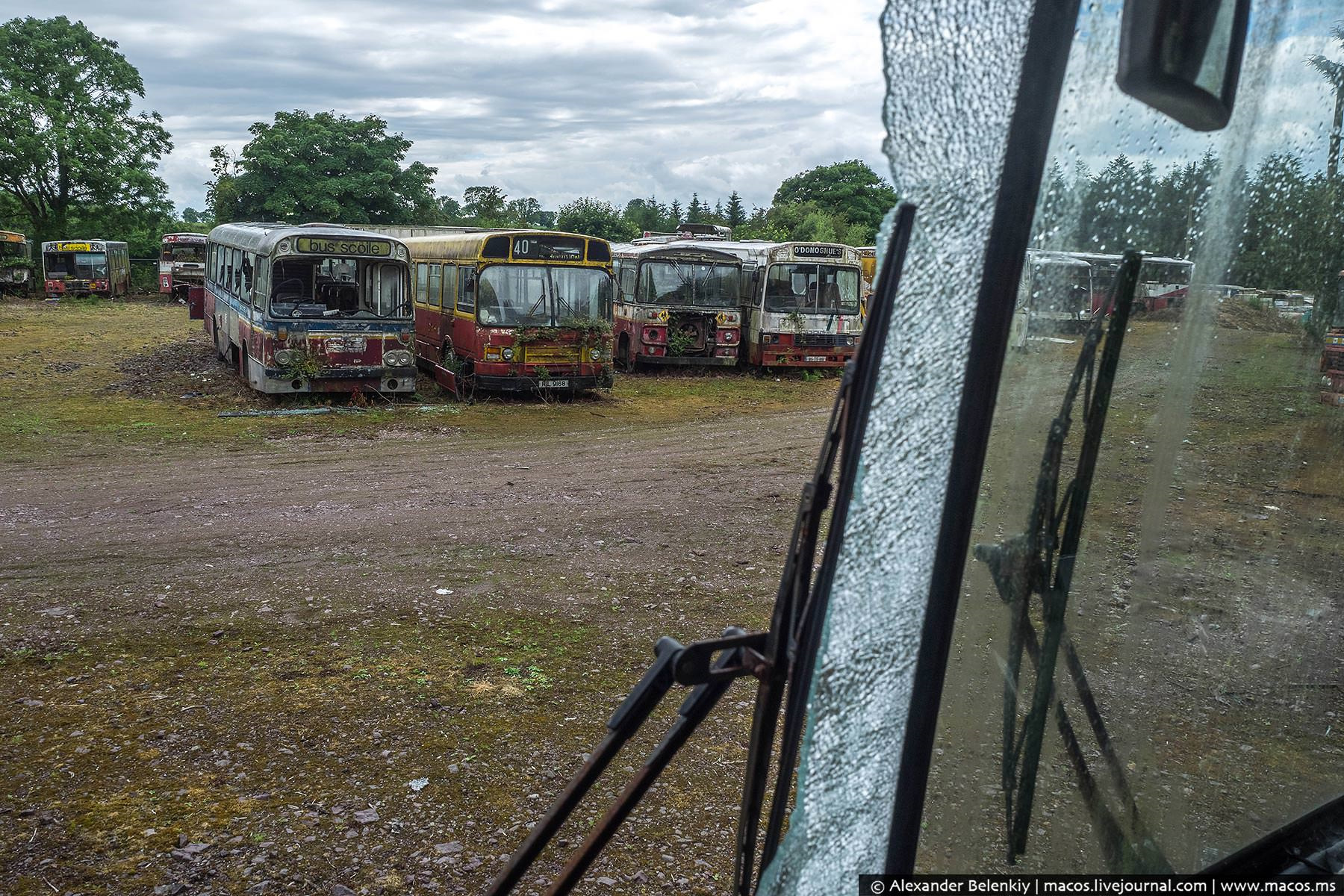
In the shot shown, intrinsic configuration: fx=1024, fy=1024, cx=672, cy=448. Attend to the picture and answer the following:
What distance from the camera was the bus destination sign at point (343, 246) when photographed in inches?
564

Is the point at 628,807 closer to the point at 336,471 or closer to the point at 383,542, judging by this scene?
the point at 383,542

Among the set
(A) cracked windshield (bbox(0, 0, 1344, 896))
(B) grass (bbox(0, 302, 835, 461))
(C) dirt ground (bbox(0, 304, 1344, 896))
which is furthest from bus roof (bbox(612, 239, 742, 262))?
(A) cracked windshield (bbox(0, 0, 1344, 896))

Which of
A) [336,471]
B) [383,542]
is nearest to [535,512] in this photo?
[383,542]

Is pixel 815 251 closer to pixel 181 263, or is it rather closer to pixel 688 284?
pixel 688 284

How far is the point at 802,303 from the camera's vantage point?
20188 mm

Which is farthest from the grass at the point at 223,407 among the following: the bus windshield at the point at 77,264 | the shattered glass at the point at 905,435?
the bus windshield at the point at 77,264

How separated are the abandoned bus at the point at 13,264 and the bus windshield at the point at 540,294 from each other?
32.0m

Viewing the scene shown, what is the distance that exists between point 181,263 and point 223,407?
2925 centimetres

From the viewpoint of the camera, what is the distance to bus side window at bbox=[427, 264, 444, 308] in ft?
57.6

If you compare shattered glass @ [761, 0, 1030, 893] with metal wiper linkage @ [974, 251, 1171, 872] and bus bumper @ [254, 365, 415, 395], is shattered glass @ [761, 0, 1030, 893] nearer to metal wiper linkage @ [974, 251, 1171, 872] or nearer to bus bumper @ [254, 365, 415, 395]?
metal wiper linkage @ [974, 251, 1171, 872]

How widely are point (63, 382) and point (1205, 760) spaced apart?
1907 cm

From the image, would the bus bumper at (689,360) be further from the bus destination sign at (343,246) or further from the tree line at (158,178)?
the tree line at (158,178)

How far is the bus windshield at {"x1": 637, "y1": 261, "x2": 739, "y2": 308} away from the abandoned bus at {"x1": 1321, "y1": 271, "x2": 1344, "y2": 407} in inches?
724

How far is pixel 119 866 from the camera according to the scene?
3912 mm
